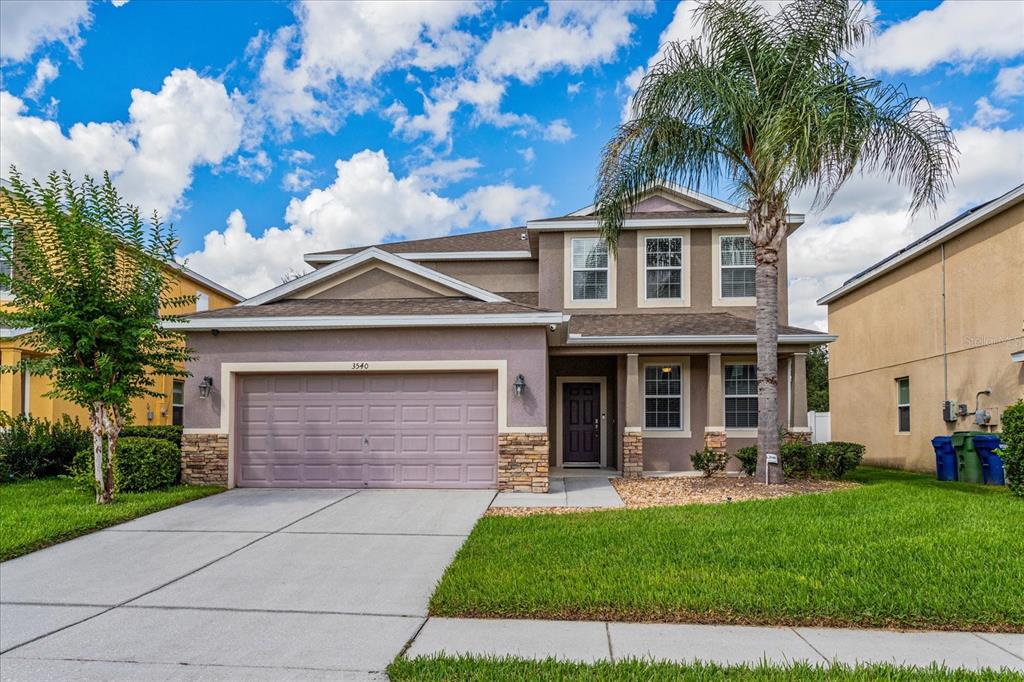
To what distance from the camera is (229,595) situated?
571cm

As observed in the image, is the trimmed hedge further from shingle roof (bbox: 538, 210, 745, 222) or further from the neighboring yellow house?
the neighboring yellow house

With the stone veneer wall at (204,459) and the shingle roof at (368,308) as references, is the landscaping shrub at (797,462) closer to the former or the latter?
the shingle roof at (368,308)

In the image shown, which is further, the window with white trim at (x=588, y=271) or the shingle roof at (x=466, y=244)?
the shingle roof at (x=466, y=244)

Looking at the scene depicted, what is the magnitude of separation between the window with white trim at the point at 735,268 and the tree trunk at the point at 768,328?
437cm

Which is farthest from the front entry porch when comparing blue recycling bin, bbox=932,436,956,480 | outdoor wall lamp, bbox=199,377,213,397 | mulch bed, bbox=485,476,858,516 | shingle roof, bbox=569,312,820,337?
outdoor wall lamp, bbox=199,377,213,397

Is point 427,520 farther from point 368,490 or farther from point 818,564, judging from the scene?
point 818,564

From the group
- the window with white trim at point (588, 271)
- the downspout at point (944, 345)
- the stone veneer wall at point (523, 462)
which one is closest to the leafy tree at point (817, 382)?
the downspout at point (944, 345)

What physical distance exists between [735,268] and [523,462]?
7.78 metres

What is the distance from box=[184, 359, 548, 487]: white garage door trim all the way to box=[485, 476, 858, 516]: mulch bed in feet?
7.51

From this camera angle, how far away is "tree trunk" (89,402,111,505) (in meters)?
9.78

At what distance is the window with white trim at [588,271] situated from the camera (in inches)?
622

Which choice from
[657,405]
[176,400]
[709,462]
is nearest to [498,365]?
[709,462]

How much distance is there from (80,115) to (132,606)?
513 inches

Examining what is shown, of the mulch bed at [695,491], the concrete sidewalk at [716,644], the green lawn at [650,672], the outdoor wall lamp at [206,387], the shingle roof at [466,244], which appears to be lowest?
the mulch bed at [695,491]
